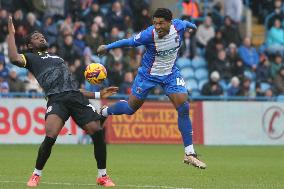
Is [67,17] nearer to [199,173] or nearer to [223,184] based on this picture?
[199,173]

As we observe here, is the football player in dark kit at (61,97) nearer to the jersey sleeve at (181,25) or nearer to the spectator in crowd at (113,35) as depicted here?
the jersey sleeve at (181,25)

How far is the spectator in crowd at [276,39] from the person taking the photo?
2967 centimetres

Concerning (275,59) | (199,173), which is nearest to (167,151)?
(199,173)

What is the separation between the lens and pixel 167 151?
71.4 feet

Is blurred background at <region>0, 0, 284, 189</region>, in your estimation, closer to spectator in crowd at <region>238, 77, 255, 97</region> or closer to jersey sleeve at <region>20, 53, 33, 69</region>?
spectator in crowd at <region>238, 77, 255, 97</region>

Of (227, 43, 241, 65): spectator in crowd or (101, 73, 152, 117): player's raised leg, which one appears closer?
(101, 73, 152, 117): player's raised leg

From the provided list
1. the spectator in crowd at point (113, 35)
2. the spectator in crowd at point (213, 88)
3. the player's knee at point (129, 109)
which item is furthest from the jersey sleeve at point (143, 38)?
the spectator in crowd at point (113, 35)

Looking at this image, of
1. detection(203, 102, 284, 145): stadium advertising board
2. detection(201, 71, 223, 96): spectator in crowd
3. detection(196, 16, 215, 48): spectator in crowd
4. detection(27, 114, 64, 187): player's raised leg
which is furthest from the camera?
detection(196, 16, 215, 48): spectator in crowd

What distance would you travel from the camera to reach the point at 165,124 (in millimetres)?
24688

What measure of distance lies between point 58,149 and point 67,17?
6.54m

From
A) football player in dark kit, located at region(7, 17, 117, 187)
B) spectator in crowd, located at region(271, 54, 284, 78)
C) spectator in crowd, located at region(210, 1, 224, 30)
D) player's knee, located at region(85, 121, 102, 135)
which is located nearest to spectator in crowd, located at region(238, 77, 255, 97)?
spectator in crowd, located at region(271, 54, 284, 78)

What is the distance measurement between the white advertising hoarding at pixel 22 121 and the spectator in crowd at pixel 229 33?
7229mm

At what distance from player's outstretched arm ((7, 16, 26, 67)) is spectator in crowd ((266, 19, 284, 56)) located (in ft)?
60.0

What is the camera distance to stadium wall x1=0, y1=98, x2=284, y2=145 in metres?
23.5
